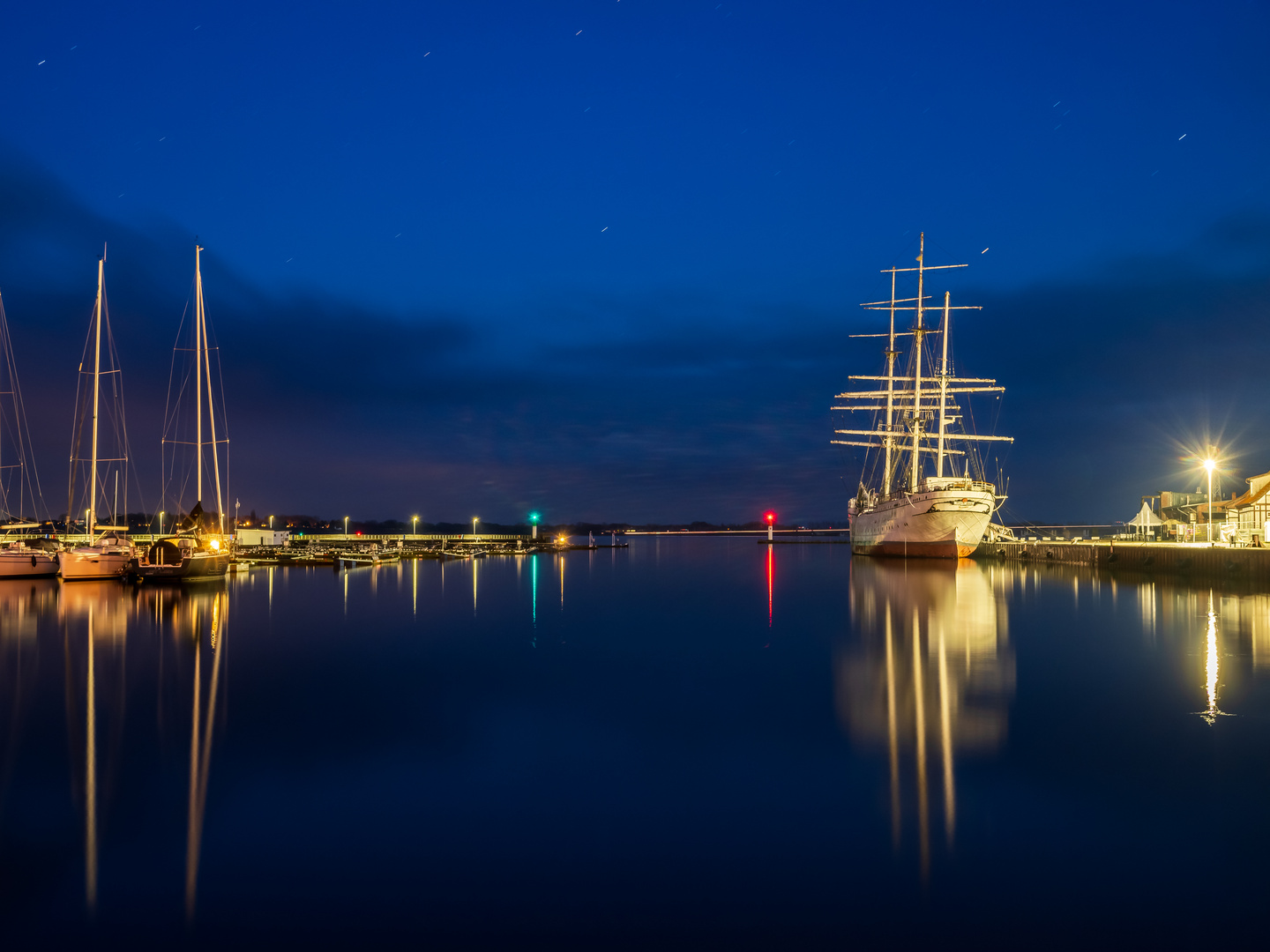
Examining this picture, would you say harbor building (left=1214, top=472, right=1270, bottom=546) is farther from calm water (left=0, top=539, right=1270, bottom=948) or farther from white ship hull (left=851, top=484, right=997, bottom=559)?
calm water (left=0, top=539, right=1270, bottom=948)

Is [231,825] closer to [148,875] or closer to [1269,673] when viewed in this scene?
[148,875]

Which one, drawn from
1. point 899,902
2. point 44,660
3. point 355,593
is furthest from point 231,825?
point 355,593

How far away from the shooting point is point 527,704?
1559 centimetres

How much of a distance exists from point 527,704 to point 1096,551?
6403cm

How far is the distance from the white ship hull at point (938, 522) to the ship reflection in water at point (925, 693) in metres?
43.4

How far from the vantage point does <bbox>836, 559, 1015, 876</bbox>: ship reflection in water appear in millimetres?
10156

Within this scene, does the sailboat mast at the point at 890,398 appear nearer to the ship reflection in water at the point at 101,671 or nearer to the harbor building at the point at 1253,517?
the harbor building at the point at 1253,517

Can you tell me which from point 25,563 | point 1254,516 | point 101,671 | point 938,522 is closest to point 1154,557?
point 1254,516

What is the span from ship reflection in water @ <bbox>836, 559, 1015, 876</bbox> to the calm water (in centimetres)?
9

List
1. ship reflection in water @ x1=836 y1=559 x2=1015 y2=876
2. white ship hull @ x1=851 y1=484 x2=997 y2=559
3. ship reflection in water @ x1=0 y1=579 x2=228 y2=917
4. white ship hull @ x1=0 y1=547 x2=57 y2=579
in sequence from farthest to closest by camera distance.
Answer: white ship hull @ x1=851 y1=484 x2=997 y2=559 → white ship hull @ x1=0 y1=547 x2=57 y2=579 → ship reflection in water @ x1=836 y1=559 x2=1015 y2=876 → ship reflection in water @ x1=0 y1=579 x2=228 y2=917

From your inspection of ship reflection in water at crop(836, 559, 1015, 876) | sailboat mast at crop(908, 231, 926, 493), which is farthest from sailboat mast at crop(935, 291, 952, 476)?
ship reflection in water at crop(836, 559, 1015, 876)

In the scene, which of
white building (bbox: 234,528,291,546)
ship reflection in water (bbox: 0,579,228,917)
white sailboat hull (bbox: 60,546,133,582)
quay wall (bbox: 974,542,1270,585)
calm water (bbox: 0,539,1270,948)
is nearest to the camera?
calm water (bbox: 0,539,1270,948)

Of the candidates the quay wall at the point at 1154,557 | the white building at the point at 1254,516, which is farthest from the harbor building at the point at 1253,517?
the quay wall at the point at 1154,557

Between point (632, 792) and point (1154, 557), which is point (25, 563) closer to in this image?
point (632, 792)
